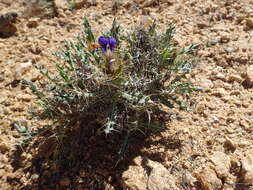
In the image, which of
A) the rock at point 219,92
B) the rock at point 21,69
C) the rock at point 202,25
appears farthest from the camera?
the rock at point 202,25

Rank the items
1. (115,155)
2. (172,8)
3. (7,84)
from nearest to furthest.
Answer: (115,155) < (7,84) < (172,8)

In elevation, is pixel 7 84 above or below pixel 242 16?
below

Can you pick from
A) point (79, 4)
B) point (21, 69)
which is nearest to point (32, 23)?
point (79, 4)

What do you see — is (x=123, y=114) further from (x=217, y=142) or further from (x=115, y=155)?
(x=217, y=142)

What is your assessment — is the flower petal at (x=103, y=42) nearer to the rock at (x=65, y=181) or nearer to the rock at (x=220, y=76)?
the rock at (x=65, y=181)

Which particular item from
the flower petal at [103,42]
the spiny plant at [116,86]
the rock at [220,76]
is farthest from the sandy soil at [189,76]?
the flower petal at [103,42]

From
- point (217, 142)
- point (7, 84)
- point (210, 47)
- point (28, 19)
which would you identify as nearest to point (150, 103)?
point (217, 142)
